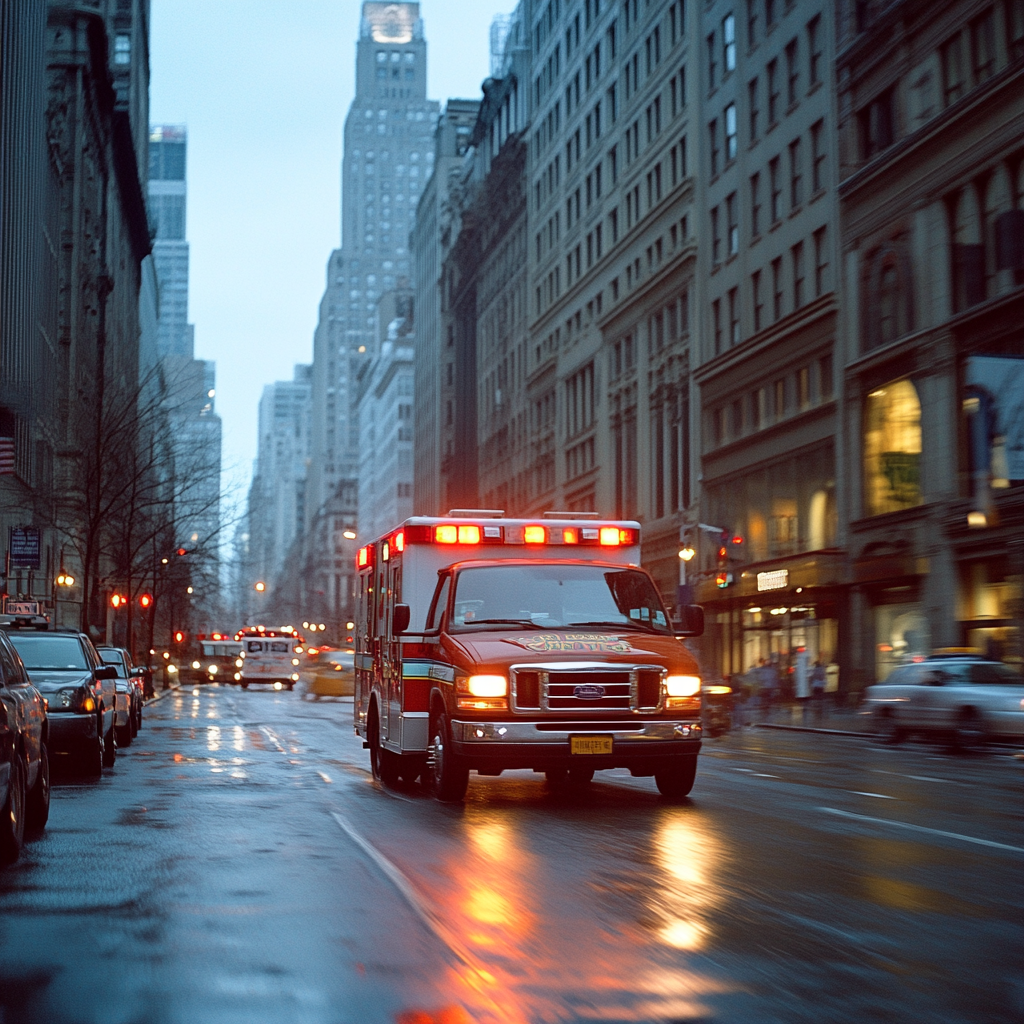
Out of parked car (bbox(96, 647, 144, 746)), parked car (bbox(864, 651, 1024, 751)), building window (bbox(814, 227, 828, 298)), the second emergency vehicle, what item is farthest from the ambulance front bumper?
the second emergency vehicle

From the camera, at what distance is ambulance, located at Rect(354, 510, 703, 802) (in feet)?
47.4

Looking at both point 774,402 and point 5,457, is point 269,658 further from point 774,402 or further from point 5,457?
point 5,457

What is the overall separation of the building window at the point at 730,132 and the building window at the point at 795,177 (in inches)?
224

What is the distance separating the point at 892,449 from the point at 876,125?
9.30m

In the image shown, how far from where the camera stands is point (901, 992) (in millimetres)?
6781

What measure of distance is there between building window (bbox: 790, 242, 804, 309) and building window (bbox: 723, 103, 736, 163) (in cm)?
741

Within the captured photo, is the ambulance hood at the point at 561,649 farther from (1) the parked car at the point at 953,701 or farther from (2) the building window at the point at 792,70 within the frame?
(2) the building window at the point at 792,70

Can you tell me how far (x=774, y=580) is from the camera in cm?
5078

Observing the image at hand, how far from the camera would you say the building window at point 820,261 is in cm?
4812

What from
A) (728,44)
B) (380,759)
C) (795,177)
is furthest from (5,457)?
(728,44)

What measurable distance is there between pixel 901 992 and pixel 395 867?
4718 mm

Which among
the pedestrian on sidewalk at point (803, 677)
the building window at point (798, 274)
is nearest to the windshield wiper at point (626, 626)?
the pedestrian on sidewalk at point (803, 677)

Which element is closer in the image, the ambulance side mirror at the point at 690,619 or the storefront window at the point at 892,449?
the ambulance side mirror at the point at 690,619

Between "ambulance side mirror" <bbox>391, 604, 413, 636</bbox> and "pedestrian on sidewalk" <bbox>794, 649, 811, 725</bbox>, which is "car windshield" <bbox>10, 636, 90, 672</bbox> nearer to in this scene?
"ambulance side mirror" <bbox>391, 604, 413, 636</bbox>
